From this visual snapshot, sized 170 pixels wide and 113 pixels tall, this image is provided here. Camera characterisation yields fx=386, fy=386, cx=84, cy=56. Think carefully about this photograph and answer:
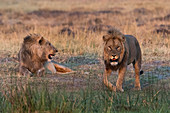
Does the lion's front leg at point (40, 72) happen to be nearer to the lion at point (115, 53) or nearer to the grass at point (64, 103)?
the lion at point (115, 53)

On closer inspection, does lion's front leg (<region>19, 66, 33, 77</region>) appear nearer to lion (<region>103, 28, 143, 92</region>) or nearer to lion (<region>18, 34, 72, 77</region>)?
lion (<region>18, 34, 72, 77</region>)

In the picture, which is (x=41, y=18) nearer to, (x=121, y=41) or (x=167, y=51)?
(x=167, y=51)

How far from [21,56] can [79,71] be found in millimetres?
1267

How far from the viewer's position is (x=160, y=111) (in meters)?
4.64

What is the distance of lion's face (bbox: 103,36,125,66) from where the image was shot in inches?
227

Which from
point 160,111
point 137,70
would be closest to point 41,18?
point 137,70

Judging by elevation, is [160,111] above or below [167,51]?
below

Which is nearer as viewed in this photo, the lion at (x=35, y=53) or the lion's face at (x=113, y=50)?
the lion's face at (x=113, y=50)

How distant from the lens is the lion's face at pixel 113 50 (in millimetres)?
5766

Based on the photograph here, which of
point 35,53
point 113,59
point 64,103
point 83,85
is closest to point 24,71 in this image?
point 35,53

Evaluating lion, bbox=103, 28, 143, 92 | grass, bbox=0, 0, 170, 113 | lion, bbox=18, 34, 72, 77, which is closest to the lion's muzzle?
lion, bbox=103, 28, 143, 92

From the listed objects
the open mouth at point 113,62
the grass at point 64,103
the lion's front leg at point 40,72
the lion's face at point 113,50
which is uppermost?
the lion's face at point 113,50

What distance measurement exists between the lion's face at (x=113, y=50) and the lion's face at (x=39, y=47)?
194 centimetres

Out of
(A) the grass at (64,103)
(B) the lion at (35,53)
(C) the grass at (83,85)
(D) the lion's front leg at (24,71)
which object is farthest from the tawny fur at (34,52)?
(A) the grass at (64,103)
